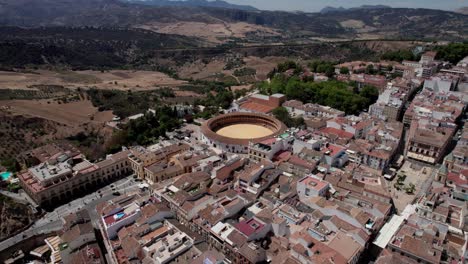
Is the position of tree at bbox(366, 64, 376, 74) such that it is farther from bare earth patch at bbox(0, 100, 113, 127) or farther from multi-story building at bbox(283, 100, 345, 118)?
bare earth patch at bbox(0, 100, 113, 127)

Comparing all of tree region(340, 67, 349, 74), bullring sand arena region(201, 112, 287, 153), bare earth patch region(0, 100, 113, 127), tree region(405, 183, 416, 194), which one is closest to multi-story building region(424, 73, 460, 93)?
tree region(340, 67, 349, 74)

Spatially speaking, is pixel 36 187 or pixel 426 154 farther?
pixel 426 154

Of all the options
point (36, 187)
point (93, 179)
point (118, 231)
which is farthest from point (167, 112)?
point (118, 231)

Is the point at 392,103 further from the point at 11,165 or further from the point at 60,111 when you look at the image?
the point at 60,111

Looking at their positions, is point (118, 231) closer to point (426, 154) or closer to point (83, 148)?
point (83, 148)

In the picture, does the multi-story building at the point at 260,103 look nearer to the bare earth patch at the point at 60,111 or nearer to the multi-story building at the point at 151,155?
the multi-story building at the point at 151,155

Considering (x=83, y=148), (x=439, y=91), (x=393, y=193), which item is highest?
(x=439, y=91)

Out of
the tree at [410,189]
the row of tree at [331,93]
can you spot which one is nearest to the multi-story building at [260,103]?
the row of tree at [331,93]
